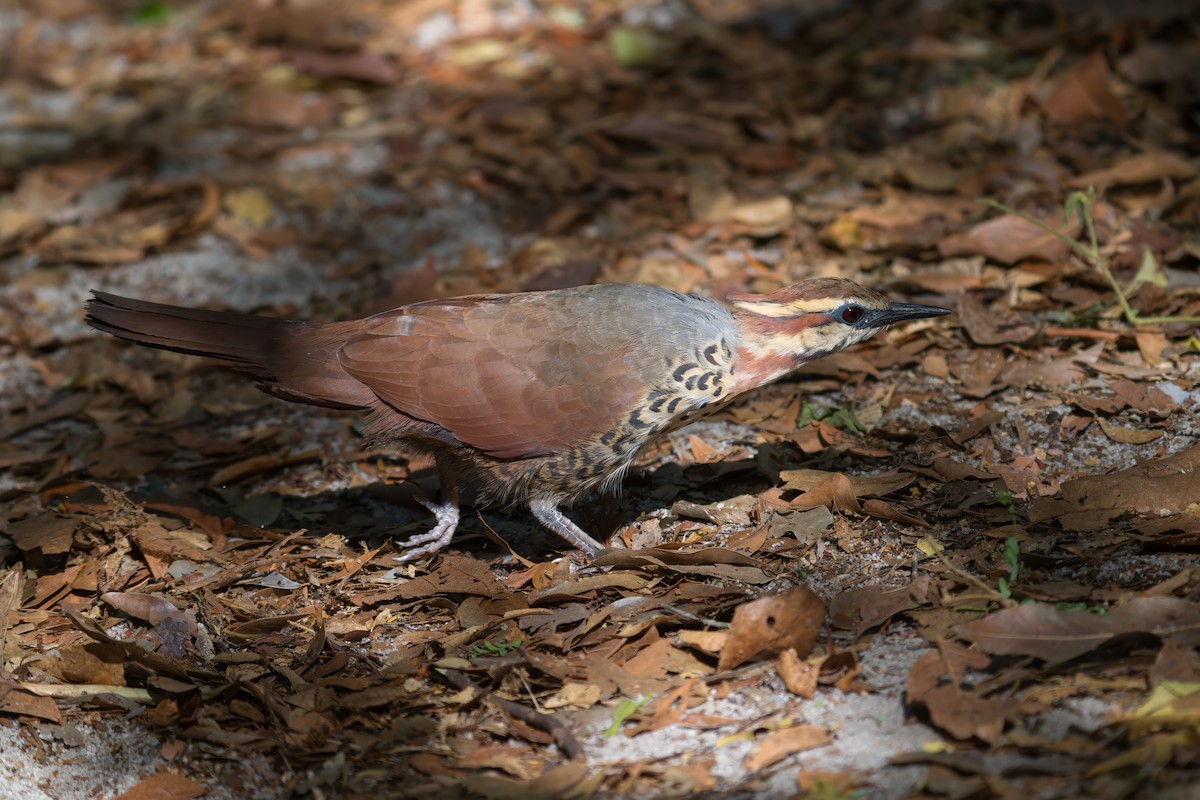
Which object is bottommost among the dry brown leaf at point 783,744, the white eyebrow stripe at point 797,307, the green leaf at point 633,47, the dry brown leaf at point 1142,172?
the dry brown leaf at point 783,744

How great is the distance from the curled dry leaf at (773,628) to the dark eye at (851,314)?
3.72 ft

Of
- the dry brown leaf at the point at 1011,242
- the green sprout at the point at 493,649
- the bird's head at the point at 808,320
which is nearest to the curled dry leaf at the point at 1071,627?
the bird's head at the point at 808,320

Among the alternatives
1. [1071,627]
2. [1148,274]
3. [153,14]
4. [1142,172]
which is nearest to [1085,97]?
[1142,172]

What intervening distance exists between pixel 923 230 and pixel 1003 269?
49 centimetres

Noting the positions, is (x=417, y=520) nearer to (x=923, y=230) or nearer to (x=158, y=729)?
(x=158, y=729)

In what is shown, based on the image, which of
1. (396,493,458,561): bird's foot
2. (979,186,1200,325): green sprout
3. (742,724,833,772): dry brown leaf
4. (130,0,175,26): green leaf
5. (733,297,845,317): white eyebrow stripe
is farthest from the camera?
(130,0,175,26): green leaf

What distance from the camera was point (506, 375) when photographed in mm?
4328

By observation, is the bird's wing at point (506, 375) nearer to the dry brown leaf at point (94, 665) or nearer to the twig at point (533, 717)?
the twig at point (533, 717)

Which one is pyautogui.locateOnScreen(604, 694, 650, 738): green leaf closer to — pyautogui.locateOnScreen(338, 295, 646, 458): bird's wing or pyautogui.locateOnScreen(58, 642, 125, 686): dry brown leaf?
Answer: pyautogui.locateOnScreen(338, 295, 646, 458): bird's wing

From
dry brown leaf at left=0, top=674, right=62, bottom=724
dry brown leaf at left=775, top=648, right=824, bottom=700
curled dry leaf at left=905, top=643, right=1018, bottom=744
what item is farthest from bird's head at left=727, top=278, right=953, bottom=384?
dry brown leaf at left=0, top=674, right=62, bottom=724

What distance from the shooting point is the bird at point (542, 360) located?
428 cm

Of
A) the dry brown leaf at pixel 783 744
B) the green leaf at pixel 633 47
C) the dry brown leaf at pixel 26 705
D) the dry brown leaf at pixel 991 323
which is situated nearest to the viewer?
the dry brown leaf at pixel 783 744

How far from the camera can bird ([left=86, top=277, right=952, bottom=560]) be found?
4.28m

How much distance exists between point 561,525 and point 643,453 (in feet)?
2.06
